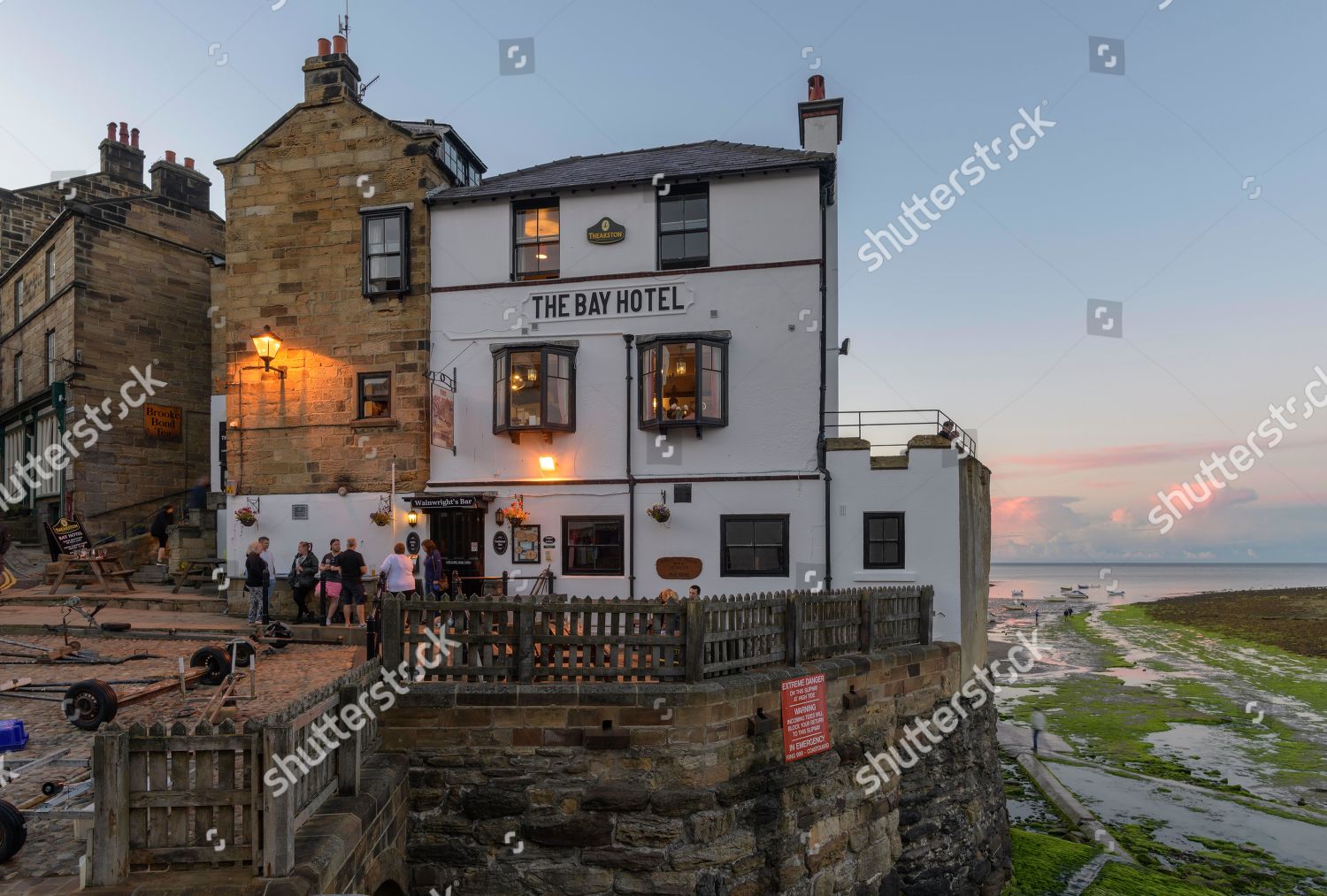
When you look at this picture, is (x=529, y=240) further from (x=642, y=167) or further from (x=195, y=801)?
(x=195, y=801)

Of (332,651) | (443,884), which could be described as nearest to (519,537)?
(332,651)

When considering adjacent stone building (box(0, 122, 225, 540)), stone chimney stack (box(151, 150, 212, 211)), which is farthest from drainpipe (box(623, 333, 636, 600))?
stone chimney stack (box(151, 150, 212, 211))

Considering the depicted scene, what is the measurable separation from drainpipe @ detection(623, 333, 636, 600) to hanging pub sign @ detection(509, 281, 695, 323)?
0.70m

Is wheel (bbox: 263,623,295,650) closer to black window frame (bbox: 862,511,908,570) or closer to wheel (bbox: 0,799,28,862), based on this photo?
wheel (bbox: 0,799,28,862)

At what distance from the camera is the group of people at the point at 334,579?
43.3 feet

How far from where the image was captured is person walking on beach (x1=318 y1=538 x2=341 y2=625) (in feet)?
49.0

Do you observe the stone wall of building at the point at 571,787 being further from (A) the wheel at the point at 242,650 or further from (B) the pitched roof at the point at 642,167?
(B) the pitched roof at the point at 642,167

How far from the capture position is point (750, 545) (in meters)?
15.7

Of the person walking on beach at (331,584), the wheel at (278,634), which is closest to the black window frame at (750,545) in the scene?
the person walking on beach at (331,584)

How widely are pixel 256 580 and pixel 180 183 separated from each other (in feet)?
58.6

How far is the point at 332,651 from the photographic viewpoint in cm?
1277

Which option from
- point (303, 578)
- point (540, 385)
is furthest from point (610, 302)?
point (303, 578)

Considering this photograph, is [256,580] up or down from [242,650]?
up

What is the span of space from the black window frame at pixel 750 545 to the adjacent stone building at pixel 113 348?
19299 millimetres
